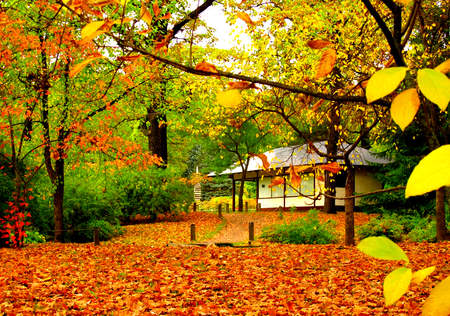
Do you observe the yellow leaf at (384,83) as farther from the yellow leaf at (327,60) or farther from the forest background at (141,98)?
the forest background at (141,98)

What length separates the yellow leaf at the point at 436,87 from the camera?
56 cm

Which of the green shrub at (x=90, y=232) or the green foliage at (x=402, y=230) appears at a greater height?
the green foliage at (x=402, y=230)

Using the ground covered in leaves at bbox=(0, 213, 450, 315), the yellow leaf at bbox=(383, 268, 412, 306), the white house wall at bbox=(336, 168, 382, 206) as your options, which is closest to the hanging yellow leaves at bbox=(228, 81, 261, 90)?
the yellow leaf at bbox=(383, 268, 412, 306)

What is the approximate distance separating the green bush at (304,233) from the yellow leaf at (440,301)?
466 inches

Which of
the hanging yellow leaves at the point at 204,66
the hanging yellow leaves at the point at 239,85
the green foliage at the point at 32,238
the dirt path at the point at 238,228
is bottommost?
the dirt path at the point at 238,228

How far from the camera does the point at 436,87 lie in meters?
0.57

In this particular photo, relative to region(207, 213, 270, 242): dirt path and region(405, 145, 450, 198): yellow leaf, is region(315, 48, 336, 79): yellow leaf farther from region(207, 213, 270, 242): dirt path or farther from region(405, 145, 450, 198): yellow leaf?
region(207, 213, 270, 242): dirt path

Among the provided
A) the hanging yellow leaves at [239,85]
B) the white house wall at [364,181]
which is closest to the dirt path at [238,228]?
the white house wall at [364,181]

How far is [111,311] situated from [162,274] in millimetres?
1937

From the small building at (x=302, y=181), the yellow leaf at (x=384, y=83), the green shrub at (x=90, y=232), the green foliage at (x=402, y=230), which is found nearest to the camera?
the yellow leaf at (x=384, y=83)

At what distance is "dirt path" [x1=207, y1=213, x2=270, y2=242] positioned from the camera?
16062 millimetres

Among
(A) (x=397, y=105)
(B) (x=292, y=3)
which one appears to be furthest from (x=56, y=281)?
(B) (x=292, y=3)

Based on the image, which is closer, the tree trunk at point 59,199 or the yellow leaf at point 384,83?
the yellow leaf at point 384,83

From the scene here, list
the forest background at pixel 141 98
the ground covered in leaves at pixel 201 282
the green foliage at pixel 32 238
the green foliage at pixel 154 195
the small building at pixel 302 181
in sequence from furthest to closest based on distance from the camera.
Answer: the small building at pixel 302 181 < the green foliage at pixel 154 195 < the green foliage at pixel 32 238 < the forest background at pixel 141 98 < the ground covered in leaves at pixel 201 282
